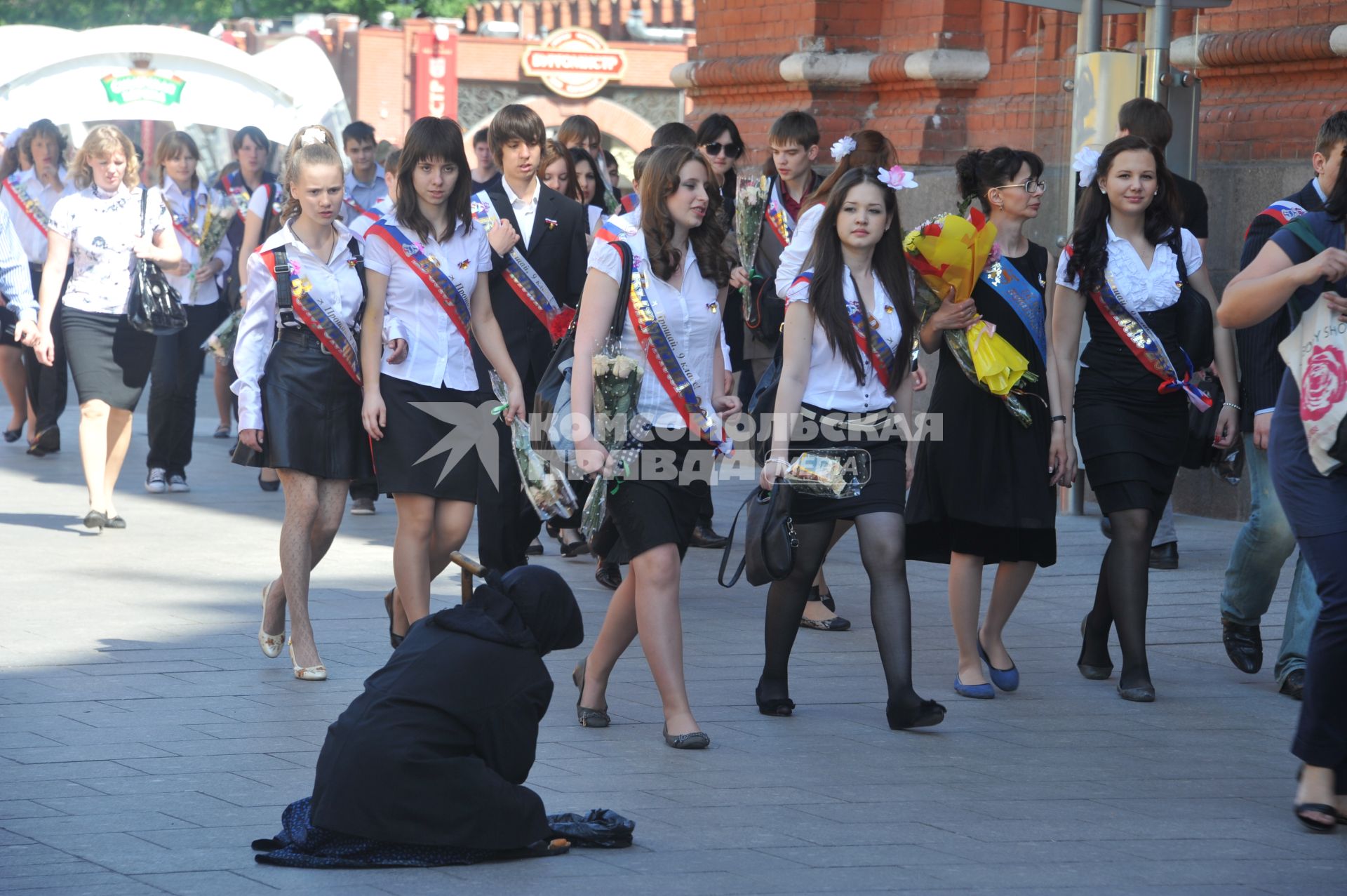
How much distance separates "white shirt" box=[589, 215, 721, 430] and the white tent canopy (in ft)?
65.3

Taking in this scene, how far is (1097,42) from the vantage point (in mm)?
10188

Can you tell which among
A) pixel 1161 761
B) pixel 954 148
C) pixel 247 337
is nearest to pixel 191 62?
pixel 954 148

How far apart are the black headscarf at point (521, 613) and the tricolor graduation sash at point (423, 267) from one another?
2.06 m

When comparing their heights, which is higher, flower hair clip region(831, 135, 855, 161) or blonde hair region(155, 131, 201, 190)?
blonde hair region(155, 131, 201, 190)

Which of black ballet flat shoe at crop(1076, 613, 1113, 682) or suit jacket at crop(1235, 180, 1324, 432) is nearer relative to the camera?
suit jacket at crop(1235, 180, 1324, 432)

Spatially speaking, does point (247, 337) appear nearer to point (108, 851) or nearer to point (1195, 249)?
point (108, 851)

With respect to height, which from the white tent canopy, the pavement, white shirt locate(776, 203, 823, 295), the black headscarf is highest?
the white tent canopy

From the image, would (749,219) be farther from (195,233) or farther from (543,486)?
(195,233)

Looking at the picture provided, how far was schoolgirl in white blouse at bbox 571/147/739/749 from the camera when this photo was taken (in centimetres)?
595

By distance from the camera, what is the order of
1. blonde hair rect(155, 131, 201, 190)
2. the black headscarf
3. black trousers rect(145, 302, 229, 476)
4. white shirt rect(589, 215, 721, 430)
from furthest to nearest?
blonde hair rect(155, 131, 201, 190) < black trousers rect(145, 302, 229, 476) < white shirt rect(589, 215, 721, 430) < the black headscarf

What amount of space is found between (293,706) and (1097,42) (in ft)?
20.0

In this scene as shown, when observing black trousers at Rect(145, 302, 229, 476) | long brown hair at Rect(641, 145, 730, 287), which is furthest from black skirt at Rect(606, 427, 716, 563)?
black trousers at Rect(145, 302, 229, 476)

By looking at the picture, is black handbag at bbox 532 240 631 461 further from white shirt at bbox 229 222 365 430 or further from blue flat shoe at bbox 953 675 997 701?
blue flat shoe at bbox 953 675 997 701

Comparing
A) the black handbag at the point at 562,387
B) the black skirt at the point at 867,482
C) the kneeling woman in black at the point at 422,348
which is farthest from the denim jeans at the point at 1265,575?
the kneeling woman in black at the point at 422,348
